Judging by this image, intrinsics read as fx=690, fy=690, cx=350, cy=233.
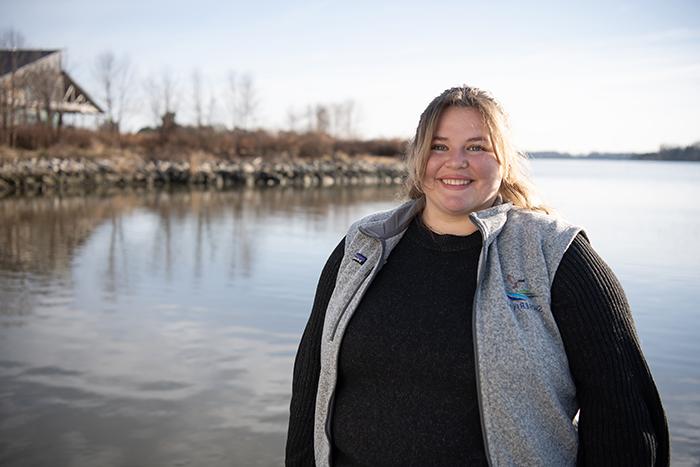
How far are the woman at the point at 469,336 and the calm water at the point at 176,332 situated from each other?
2737 millimetres

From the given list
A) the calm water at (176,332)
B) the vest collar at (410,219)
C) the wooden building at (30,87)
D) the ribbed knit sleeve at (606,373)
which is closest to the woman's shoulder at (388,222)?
the vest collar at (410,219)

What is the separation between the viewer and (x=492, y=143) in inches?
83.8

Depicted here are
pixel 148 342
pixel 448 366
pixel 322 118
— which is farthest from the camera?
pixel 322 118

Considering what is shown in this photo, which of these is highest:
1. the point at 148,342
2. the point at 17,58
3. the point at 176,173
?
the point at 17,58

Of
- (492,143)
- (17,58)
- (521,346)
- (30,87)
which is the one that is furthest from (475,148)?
(17,58)

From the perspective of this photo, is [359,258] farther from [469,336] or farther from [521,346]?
[521,346]

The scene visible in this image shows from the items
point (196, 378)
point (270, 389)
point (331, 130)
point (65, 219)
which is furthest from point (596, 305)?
point (331, 130)

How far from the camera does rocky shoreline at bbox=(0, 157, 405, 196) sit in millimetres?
27348

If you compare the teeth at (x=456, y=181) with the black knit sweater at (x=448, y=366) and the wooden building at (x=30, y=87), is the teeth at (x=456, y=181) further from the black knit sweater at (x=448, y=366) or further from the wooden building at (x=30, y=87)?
the wooden building at (x=30, y=87)

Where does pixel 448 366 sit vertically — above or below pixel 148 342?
above

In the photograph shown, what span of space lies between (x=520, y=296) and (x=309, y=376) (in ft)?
2.60

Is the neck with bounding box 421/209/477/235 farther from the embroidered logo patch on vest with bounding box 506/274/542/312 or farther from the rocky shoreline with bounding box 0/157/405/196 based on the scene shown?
the rocky shoreline with bounding box 0/157/405/196

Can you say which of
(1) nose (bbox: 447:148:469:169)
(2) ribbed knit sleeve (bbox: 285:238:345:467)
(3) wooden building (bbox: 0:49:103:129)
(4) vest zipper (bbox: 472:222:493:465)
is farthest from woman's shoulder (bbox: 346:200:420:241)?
(3) wooden building (bbox: 0:49:103:129)

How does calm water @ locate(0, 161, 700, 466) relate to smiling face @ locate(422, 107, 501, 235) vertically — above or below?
below
